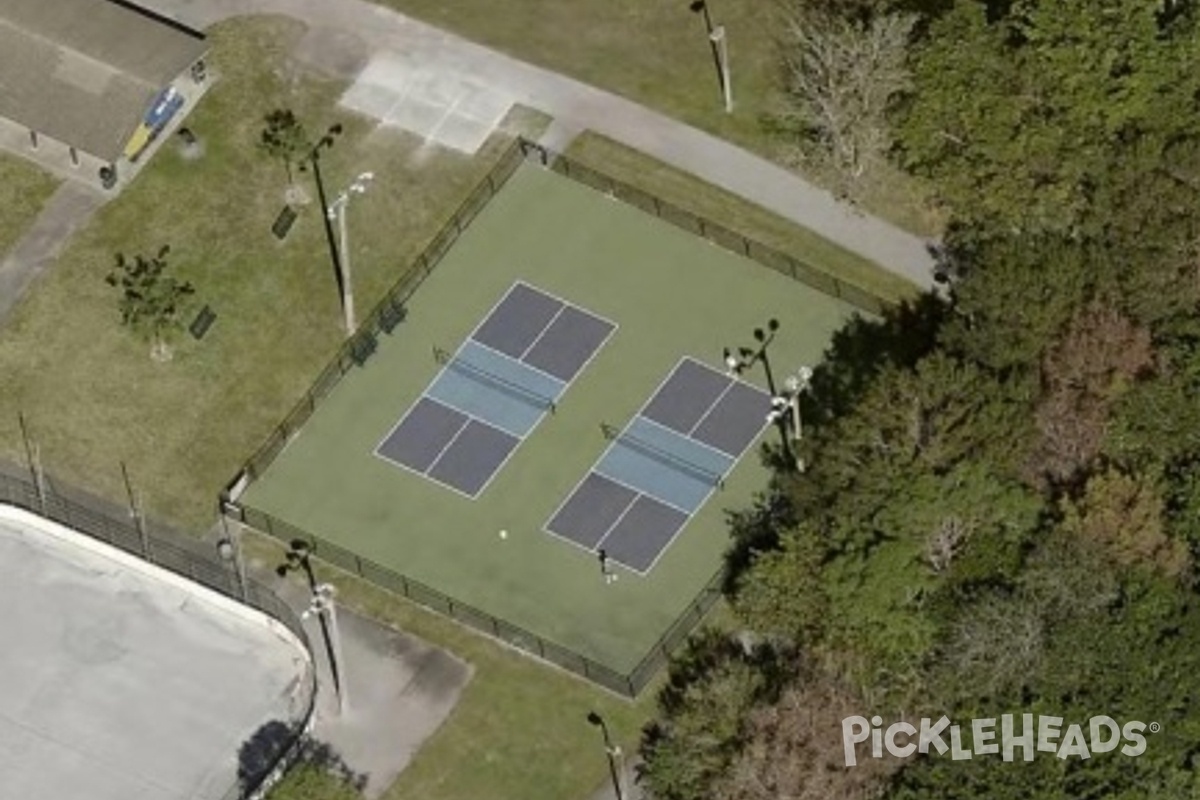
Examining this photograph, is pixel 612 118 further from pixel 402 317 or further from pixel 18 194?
pixel 18 194

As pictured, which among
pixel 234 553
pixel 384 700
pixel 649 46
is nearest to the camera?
pixel 384 700

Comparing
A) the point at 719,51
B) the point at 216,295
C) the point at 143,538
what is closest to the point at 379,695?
the point at 143,538

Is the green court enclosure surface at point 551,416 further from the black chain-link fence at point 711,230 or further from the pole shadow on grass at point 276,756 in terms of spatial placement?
the pole shadow on grass at point 276,756

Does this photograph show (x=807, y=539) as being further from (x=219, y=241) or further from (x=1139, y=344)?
(x=219, y=241)

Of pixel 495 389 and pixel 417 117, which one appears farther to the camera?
pixel 417 117

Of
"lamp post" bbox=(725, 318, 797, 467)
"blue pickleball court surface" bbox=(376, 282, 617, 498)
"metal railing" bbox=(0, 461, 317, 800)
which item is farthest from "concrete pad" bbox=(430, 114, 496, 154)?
"metal railing" bbox=(0, 461, 317, 800)

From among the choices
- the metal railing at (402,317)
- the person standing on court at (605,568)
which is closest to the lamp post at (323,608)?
the metal railing at (402,317)

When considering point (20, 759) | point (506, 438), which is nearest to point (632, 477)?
point (506, 438)

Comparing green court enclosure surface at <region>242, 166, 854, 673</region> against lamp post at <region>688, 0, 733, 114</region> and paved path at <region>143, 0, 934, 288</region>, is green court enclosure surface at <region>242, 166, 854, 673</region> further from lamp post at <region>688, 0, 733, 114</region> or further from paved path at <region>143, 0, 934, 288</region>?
lamp post at <region>688, 0, 733, 114</region>
